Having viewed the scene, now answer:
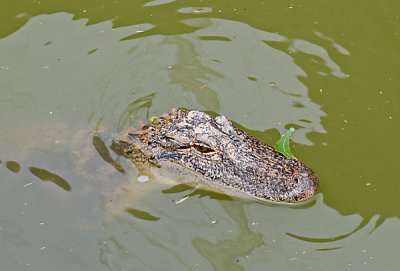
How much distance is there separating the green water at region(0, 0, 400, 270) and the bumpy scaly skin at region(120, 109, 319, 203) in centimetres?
24

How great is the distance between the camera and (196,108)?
6.95 m

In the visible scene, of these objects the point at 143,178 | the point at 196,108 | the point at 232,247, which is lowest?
the point at 232,247

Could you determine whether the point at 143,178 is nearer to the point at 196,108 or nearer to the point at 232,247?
the point at 196,108

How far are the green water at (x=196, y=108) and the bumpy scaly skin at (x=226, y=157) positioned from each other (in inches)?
9.6

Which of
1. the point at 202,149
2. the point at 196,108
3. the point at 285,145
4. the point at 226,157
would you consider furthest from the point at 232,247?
the point at 196,108

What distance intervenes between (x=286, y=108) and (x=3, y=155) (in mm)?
3717

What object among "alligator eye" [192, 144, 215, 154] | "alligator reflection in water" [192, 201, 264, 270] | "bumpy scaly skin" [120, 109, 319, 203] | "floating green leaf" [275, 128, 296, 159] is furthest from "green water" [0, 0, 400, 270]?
"alligator eye" [192, 144, 215, 154]

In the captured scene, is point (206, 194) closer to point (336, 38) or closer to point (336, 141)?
point (336, 141)

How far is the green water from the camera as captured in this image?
218 inches

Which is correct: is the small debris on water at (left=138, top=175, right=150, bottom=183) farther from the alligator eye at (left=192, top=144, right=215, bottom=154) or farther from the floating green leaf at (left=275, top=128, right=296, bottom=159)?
the floating green leaf at (left=275, top=128, right=296, bottom=159)

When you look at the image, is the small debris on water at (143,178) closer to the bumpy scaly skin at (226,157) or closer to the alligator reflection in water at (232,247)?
the bumpy scaly skin at (226,157)

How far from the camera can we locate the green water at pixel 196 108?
5.54 metres

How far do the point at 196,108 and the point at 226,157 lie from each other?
50.5 inches

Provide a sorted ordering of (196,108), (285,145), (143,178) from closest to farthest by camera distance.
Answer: (285,145) → (143,178) → (196,108)
